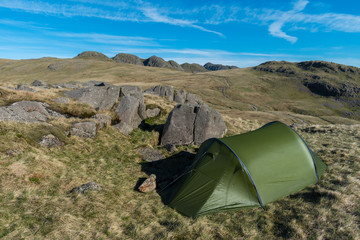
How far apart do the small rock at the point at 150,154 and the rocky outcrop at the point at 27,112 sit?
26.7ft

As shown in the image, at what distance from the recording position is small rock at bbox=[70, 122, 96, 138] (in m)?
15.4

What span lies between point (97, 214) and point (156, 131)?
11719mm

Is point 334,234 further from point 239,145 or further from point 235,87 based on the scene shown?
point 235,87

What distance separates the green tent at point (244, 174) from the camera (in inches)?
370

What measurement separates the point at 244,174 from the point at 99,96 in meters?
18.3

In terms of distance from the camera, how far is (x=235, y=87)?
469 ft

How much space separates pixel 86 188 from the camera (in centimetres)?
975

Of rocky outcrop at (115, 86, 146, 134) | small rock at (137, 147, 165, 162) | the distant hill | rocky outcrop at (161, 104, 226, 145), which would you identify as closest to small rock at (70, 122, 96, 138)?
rocky outcrop at (115, 86, 146, 134)

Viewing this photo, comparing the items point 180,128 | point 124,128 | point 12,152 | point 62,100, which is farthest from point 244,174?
point 62,100

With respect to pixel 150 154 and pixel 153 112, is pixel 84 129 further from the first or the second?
pixel 153 112

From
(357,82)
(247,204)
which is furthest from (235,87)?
(247,204)

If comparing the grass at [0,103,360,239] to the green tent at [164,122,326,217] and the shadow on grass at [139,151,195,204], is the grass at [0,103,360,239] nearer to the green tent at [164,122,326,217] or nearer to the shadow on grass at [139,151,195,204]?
the green tent at [164,122,326,217]

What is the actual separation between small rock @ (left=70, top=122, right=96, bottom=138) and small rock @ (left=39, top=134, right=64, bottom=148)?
1694mm

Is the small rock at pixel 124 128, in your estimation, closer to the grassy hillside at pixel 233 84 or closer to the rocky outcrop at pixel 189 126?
the rocky outcrop at pixel 189 126
